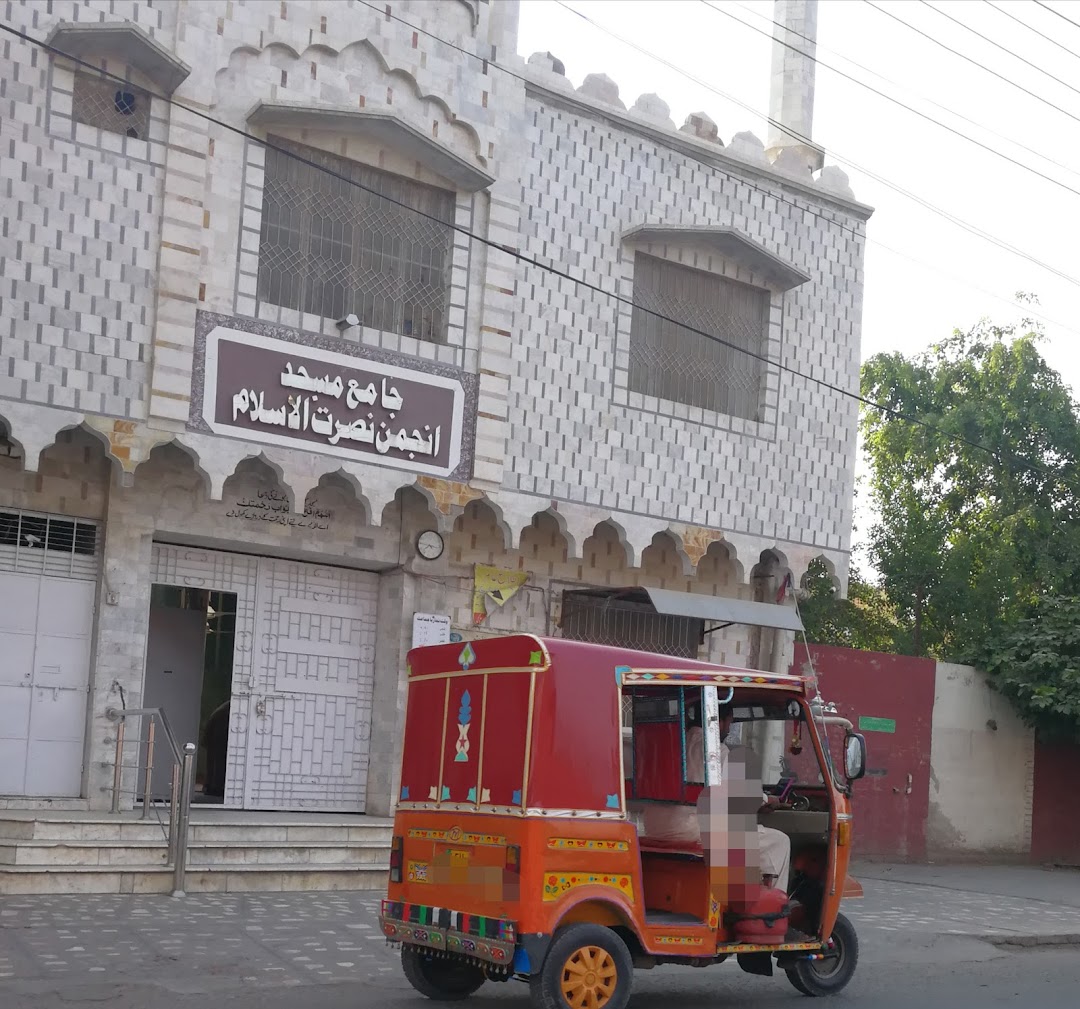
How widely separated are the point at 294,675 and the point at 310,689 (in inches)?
9.0

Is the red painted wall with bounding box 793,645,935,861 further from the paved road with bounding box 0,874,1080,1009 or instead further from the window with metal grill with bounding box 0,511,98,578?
the window with metal grill with bounding box 0,511,98,578

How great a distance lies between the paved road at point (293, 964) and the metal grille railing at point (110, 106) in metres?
6.67

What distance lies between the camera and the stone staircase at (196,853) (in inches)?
450

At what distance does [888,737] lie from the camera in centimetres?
1927

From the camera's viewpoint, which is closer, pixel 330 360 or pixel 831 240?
pixel 330 360

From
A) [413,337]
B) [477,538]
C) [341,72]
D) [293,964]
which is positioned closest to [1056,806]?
[477,538]

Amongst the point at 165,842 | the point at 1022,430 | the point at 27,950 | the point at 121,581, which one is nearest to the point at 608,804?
the point at 27,950

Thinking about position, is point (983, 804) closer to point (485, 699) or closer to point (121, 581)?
point (121, 581)

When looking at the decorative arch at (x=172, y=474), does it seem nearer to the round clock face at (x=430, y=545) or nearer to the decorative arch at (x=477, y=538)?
the round clock face at (x=430, y=545)

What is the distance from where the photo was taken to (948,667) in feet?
66.2

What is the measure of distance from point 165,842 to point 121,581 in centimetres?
258

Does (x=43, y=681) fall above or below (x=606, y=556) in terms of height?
below

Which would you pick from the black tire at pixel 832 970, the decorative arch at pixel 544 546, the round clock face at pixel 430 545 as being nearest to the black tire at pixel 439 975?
the black tire at pixel 832 970

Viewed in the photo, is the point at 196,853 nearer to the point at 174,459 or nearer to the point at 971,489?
the point at 174,459
